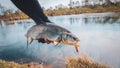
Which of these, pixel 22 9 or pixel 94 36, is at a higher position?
pixel 22 9

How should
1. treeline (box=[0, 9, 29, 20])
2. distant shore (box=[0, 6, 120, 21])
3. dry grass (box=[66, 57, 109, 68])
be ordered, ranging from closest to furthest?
dry grass (box=[66, 57, 109, 68]), distant shore (box=[0, 6, 120, 21]), treeline (box=[0, 9, 29, 20])

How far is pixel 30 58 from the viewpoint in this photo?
3162mm

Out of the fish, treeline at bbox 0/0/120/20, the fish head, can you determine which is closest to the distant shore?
treeline at bbox 0/0/120/20

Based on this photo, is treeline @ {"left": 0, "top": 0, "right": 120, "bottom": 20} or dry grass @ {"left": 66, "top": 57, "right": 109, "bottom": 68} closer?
dry grass @ {"left": 66, "top": 57, "right": 109, "bottom": 68}

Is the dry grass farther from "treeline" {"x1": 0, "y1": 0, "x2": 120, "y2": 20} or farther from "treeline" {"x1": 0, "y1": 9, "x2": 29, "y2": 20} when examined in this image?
"treeline" {"x1": 0, "y1": 9, "x2": 29, "y2": 20}

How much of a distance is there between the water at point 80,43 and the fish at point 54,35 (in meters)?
0.05

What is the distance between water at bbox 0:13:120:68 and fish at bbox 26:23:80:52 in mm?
49

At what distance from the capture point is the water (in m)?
3.03

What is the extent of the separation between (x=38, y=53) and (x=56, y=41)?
0.27 meters

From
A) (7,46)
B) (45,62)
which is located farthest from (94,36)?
(7,46)

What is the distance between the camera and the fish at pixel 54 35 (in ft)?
9.96

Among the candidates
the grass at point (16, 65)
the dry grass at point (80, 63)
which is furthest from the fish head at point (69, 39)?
the grass at point (16, 65)

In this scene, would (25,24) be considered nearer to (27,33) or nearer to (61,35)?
(27,33)

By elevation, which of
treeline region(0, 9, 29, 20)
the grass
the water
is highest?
treeline region(0, 9, 29, 20)
